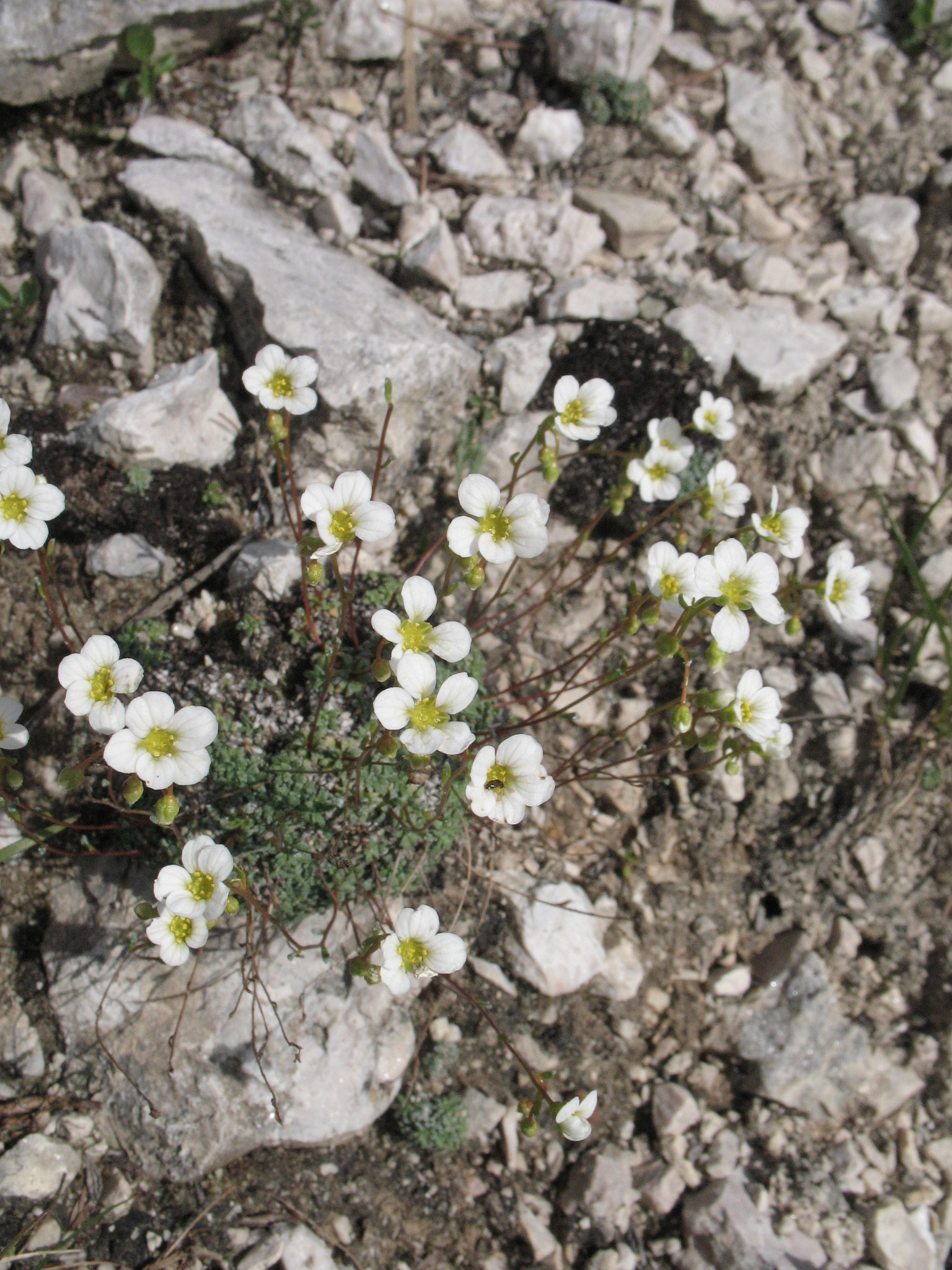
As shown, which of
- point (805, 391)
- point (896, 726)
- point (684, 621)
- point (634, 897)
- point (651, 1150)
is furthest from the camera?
point (805, 391)

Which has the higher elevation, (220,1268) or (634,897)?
(634,897)

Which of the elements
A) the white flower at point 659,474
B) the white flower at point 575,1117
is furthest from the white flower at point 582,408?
the white flower at point 575,1117

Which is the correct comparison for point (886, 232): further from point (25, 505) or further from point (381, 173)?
point (25, 505)

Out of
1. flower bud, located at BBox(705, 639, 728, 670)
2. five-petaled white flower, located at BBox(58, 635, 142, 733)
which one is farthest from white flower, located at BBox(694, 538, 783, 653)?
five-petaled white flower, located at BBox(58, 635, 142, 733)

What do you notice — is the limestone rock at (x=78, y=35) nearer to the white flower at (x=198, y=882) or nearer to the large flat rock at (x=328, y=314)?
the large flat rock at (x=328, y=314)

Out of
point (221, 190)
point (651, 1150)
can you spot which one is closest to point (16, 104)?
point (221, 190)

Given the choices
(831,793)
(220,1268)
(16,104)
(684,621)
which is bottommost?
(220,1268)

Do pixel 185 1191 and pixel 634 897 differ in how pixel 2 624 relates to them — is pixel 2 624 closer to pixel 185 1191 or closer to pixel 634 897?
pixel 185 1191
